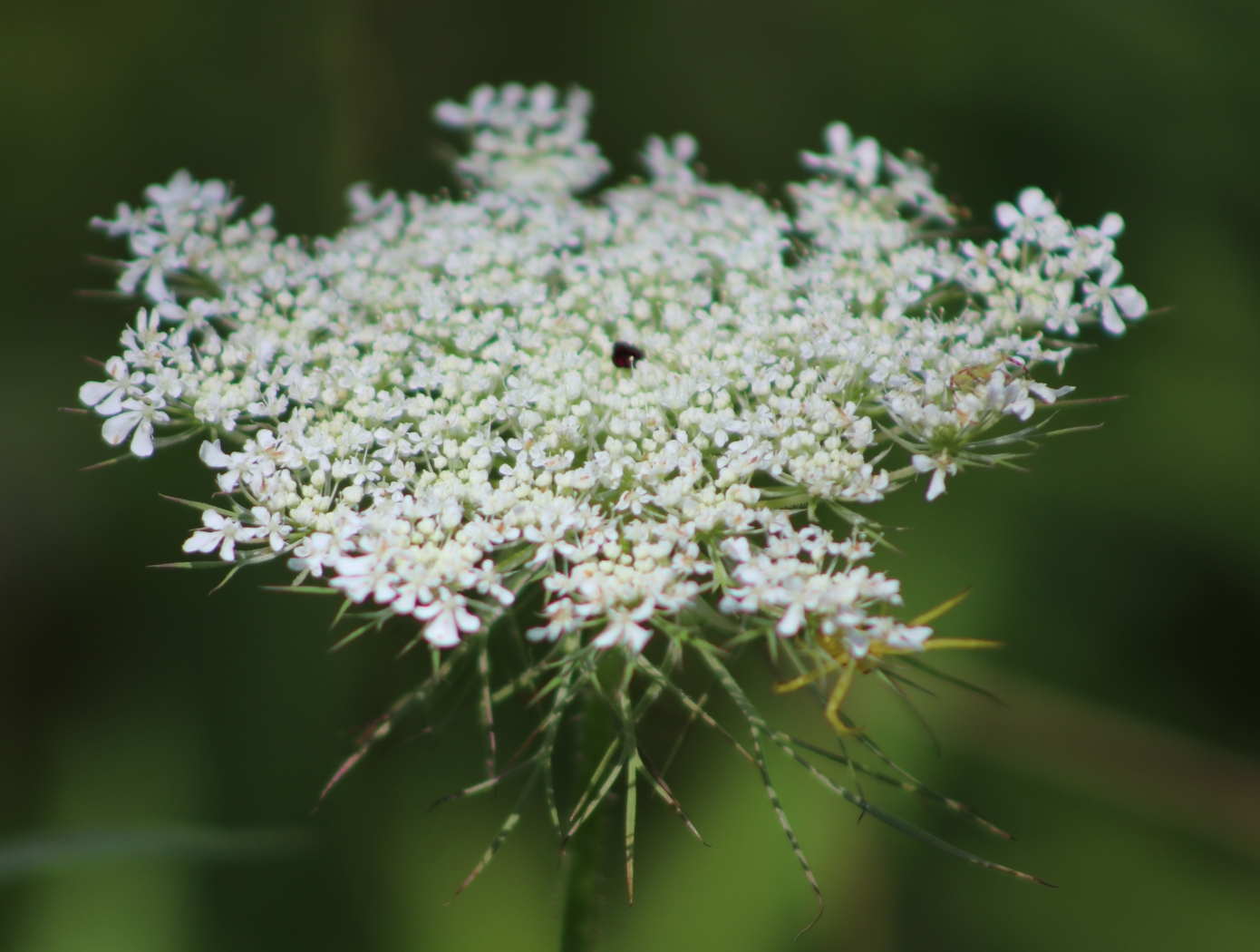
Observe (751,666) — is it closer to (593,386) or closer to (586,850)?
(586,850)

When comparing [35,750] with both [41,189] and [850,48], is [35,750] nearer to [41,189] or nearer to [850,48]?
[41,189]

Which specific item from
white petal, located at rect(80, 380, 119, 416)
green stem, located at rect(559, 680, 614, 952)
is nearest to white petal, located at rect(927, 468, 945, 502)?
green stem, located at rect(559, 680, 614, 952)

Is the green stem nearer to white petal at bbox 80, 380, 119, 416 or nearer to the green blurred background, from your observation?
the green blurred background

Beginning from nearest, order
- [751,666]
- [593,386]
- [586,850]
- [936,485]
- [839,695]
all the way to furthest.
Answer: [839,695]
[936,485]
[593,386]
[586,850]
[751,666]

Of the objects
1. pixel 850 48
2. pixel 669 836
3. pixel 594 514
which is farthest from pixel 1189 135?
pixel 669 836

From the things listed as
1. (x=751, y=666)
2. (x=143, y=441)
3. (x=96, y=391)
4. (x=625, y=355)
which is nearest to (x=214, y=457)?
(x=143, y=441)

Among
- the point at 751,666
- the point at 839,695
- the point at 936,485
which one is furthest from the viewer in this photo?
the point at 751,666
